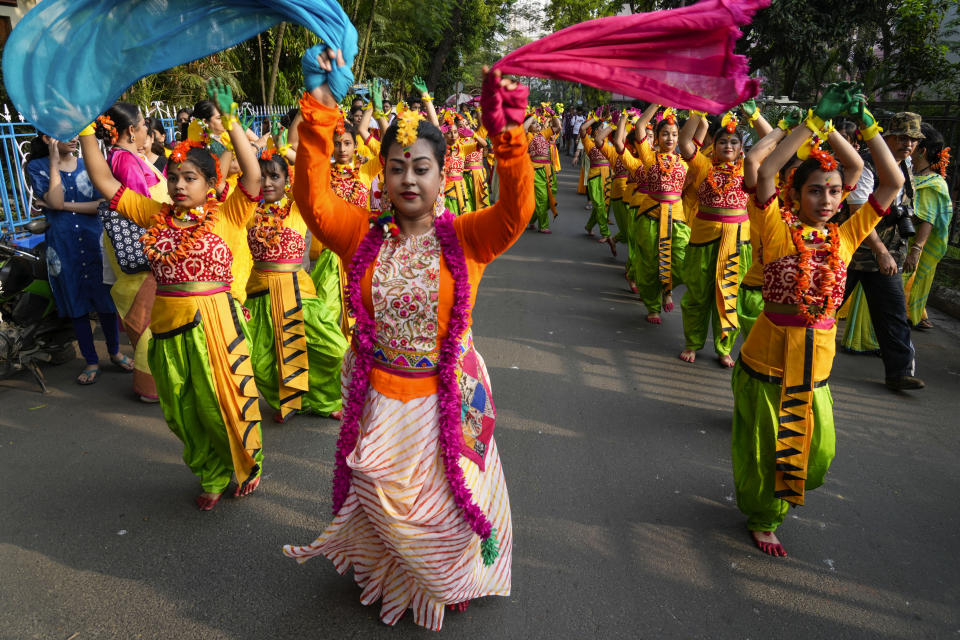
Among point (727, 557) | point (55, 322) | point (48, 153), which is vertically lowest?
point (727, 557)

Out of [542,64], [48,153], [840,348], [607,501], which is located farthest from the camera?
[840,348]

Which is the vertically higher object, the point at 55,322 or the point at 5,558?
the point at 55,322

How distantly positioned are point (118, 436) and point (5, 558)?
1.33m

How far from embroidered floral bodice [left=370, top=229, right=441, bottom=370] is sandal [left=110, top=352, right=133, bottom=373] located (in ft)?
13.4


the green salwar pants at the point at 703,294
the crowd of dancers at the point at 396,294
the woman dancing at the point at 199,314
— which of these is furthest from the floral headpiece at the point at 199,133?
the green salwar pants at the point at 703,294

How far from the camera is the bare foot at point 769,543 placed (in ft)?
10.8

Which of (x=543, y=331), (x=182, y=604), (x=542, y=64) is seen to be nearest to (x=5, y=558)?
(x=182, y=604)

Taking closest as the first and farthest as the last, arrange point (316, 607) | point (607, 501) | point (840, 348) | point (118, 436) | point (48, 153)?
1. point (316, 607)
2. point (607, 501)
3. point (118, 436)
4. point (48, 153)
5. point (840, 348)

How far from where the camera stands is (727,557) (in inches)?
129

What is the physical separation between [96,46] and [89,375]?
3.61 m

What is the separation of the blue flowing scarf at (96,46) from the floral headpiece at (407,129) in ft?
2.29

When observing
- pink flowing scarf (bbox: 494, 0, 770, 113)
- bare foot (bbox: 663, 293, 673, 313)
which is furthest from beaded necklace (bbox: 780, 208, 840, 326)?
bare foot (bbox: 663, 293, 673, 313)

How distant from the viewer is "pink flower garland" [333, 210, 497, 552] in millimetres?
2498

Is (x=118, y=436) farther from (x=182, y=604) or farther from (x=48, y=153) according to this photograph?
(x=48, y=153)
